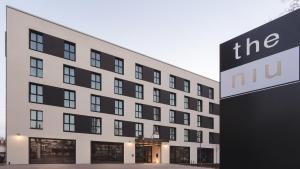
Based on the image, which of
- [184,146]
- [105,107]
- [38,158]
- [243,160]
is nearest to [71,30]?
[105,107]

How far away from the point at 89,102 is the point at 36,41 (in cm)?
949

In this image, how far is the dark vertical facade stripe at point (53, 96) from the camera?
35125 mm

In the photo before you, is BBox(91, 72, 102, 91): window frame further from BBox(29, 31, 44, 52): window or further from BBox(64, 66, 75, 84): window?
BBox(29, 31, 44, 52): window

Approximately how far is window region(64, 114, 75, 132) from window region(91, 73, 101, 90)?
5.05 meters

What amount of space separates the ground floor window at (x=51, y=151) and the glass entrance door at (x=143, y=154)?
10.6 m

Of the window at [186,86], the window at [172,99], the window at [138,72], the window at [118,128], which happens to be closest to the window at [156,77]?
the window at [138,72]

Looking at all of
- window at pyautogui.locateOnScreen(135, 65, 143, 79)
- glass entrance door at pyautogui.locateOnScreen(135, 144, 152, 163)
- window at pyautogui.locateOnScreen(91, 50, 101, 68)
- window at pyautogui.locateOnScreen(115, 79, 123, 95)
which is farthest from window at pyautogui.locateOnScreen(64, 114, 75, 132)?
window at pyautogui.locateOnScreen(135, 65, 143, 79)

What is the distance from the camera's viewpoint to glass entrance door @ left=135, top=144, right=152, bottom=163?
45094mm

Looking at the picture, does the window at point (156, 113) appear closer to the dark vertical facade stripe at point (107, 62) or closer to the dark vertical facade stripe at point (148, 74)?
the dark vertical facade stripe at point (148, 74)

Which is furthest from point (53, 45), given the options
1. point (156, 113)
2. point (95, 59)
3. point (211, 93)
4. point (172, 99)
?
point (211, 93)

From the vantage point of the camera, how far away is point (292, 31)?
2.79 meters

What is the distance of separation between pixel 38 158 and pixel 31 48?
11.5m

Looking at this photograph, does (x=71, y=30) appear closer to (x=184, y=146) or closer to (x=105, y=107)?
(x=105, y=107)

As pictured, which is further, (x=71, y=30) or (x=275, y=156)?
(x=71, y=30)
